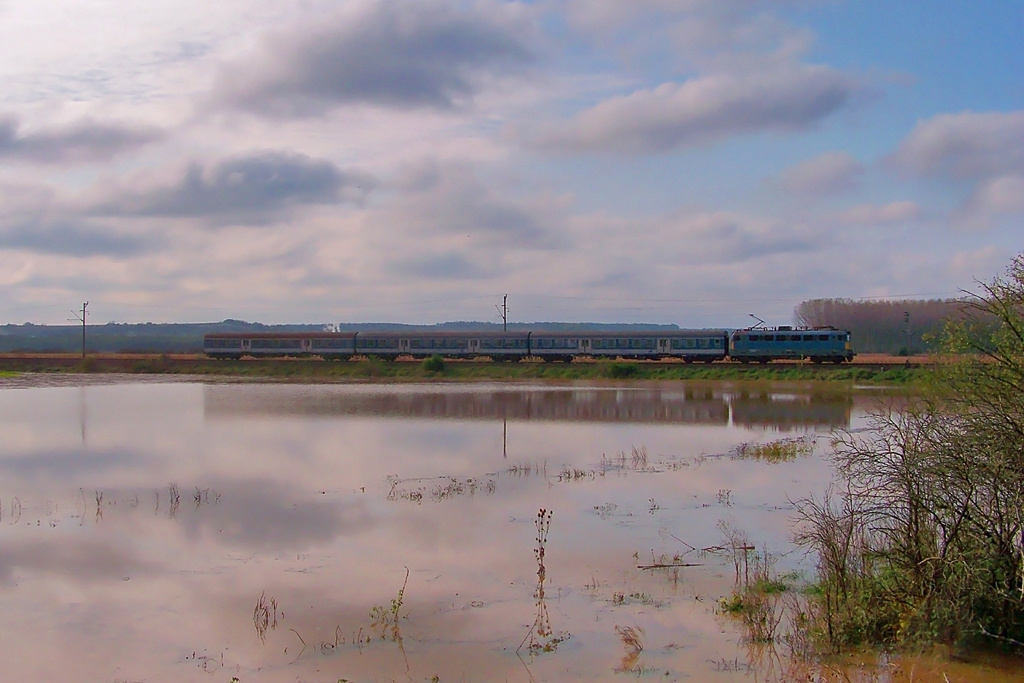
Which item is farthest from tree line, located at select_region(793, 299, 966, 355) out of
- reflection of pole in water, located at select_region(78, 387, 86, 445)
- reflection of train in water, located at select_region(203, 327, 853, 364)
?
reflection of pole in water, located at select_region(78, 387, 86, 445)

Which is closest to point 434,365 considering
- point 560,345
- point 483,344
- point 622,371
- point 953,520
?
point 483,344

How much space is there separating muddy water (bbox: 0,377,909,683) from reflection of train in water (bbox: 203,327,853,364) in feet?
119

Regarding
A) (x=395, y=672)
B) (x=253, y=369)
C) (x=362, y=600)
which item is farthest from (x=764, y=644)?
(x=253, y=369)

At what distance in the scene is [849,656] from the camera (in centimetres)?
1124

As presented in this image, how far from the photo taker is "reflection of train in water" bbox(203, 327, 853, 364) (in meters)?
68.9

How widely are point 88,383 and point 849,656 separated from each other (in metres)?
62.7

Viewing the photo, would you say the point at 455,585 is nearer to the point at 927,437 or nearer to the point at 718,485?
the point at 927,437

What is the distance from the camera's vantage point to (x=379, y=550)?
16.3 meters

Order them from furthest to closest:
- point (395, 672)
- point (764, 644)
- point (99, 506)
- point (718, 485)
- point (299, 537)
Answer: point (718, 485) < point (99, 506) < point (299, 537) < point (764, 644) < point (395, 672)

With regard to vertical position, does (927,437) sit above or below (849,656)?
above

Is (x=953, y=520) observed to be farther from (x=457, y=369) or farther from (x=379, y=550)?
(x=457, y=369)

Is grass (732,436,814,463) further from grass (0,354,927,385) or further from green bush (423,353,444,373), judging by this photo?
green bush (423,353,444,373)

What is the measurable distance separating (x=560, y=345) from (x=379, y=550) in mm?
58791

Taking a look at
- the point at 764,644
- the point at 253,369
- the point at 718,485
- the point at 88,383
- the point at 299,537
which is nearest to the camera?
the point at 764,644
